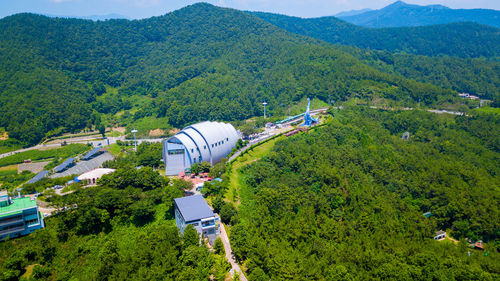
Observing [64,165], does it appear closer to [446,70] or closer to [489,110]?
[489,110]

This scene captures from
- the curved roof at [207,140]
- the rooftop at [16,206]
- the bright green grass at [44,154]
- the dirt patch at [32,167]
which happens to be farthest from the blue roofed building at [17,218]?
the bright green grass at [44,154]

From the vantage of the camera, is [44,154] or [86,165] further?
[44,154]

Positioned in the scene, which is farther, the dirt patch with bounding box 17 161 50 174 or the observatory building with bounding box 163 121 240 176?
the dirt patch with bounding box 17 161 50 174

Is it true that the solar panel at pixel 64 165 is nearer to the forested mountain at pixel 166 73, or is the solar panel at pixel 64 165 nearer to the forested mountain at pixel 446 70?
the forested mountain at pixel 166 73

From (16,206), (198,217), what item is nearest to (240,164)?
(198,217)

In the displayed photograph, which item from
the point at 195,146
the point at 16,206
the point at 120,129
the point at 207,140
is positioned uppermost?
the point at 207,140

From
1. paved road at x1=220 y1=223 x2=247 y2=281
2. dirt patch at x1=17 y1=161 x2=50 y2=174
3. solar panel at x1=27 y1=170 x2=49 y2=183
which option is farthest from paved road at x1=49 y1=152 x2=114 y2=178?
paved road at x1=220 y1=223 x2=247 y2=281

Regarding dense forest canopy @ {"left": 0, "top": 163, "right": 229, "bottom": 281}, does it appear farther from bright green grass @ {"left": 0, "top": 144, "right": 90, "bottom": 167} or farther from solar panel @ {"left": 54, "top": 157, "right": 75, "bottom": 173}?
bright green grass @ {"left": 0, "top": 144, "right": 90, "bottom": 167}
